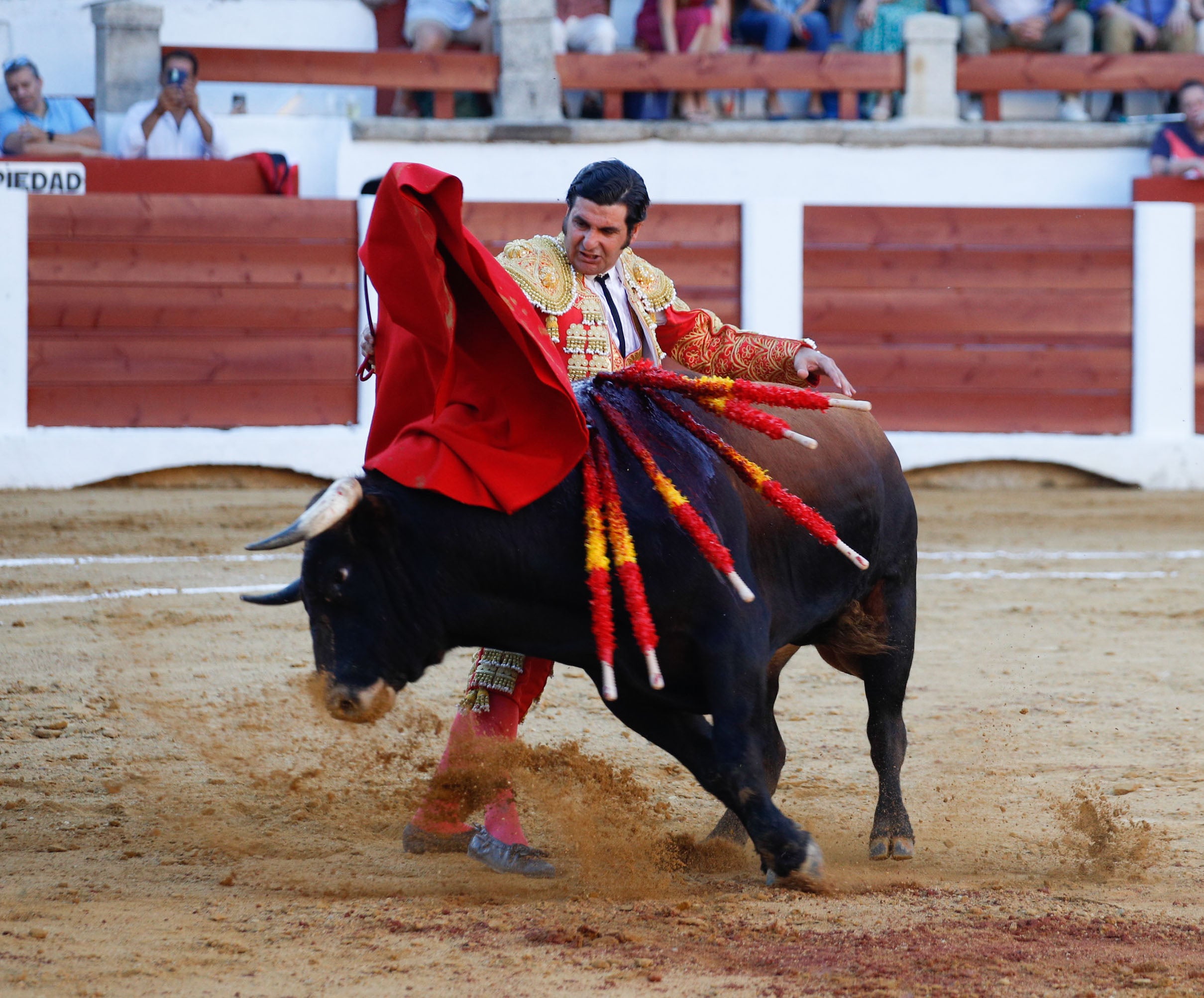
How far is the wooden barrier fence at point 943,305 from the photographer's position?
8391 mm

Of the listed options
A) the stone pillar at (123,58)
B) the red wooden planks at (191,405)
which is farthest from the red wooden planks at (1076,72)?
the stone pillar at (123,58)

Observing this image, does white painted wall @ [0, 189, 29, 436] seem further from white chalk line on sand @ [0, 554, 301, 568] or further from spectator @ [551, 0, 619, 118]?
spectator @ [551, 0, 619, 118]

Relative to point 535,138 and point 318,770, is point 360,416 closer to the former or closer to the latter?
point 535,138

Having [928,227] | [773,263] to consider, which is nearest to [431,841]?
[773,263]

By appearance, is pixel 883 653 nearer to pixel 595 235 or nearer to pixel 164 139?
pixel 595 235

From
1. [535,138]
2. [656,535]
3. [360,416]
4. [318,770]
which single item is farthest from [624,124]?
[656,535]

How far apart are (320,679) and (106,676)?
6.06 ft

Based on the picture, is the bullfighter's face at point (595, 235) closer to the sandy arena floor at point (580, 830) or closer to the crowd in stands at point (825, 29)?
the sandy arena floor at point (580, 830)

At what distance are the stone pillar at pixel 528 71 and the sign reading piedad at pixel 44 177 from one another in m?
2.44

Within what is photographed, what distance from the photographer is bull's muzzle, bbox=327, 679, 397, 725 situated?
225cm

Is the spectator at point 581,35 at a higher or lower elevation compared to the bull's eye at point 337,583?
higher

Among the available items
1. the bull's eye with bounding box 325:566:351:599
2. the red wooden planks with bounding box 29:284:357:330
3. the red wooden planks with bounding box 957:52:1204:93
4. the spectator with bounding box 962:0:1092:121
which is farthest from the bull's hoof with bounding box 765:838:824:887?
the spectator with bounding box 962:0:1092:121

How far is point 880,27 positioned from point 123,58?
458 cm

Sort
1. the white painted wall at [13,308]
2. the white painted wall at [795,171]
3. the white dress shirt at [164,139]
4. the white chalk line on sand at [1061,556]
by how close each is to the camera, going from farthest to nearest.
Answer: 1. the white painted wall at [795,171]
2. the white dress shirt at [164,139]
3. the white painted wall at [13,308]
4. the white chalk line on sand at [1061,556]
